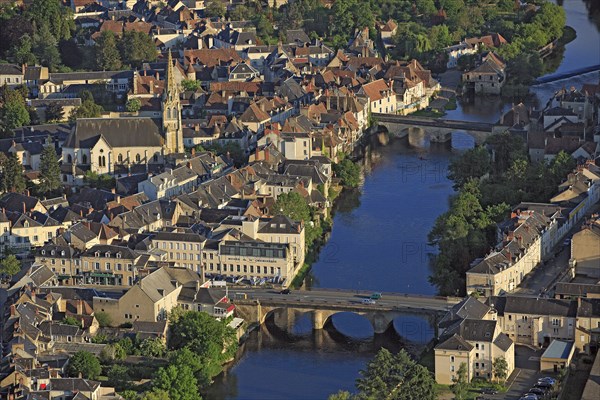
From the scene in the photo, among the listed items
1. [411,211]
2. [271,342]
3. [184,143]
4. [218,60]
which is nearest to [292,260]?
[271,342]

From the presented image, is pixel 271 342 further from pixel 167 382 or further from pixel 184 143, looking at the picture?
pixel 184 143

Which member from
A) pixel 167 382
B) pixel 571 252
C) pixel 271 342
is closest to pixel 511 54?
pixel 571 252

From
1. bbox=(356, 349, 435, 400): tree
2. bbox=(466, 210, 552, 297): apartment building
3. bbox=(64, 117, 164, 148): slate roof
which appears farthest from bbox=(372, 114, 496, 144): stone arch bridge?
bbox=(356, 349, 435, 400): tree

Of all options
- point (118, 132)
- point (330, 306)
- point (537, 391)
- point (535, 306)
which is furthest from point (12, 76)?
point (537, 391)

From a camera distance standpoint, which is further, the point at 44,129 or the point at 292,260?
the point at 44,129

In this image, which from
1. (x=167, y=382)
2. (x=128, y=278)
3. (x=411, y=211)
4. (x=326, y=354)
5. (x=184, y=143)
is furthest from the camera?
(x=184, y=143)

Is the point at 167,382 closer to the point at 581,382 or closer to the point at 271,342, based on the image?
the point at 271,342

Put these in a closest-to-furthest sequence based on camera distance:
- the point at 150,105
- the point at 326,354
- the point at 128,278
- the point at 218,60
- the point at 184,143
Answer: the point at 326,354 → the point at 128,278 → the point at 184,143 → the point at 150,105 → the point at 218,60
